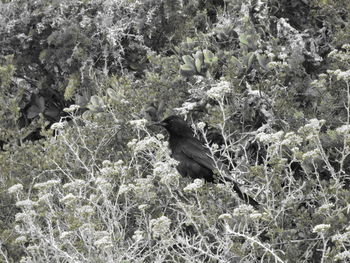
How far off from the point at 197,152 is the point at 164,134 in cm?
75

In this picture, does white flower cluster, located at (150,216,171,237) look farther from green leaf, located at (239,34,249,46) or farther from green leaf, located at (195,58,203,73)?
green leaf, located at (239,34,249,46)

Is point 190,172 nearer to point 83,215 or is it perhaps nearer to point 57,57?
point 83,215

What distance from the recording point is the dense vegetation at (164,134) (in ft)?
14.5

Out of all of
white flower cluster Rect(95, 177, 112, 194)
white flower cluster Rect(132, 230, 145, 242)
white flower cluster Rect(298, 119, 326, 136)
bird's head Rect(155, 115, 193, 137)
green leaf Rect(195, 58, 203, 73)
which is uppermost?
white flower cluster Rect(298, 119, 326, 136)

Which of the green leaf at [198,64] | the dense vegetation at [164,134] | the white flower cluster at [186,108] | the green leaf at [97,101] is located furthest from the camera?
the green leaf at [97,101]

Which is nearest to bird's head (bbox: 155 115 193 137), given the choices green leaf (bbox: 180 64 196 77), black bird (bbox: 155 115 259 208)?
black bird (bbox: 155 115 259 208)

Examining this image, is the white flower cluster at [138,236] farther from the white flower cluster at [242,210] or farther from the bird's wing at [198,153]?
the bird's wing at [198,153]

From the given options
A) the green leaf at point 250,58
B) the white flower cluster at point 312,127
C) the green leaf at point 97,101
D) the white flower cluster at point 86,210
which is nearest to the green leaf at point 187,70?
the green leaf at point 250,58

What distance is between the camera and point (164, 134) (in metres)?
6.33

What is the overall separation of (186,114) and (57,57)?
221 cm

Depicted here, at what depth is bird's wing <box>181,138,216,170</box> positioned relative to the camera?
550 centimetres

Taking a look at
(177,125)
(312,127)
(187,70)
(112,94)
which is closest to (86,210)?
(312,127)

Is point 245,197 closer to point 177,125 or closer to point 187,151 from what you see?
point 187,151

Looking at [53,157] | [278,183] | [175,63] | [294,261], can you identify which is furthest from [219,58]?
[294,261]
